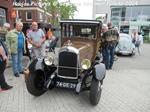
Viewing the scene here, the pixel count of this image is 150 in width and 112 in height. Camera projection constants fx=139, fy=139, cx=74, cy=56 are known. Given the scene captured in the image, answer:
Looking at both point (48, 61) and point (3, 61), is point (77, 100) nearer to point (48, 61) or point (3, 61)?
point (48, 61)

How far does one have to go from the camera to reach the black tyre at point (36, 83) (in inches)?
127

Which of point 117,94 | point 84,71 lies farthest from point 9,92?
point 117,94

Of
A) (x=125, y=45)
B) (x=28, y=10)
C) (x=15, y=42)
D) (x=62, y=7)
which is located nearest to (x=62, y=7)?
(x=62, y=7)

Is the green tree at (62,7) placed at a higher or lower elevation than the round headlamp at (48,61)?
higher

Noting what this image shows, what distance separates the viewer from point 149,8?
21.3m

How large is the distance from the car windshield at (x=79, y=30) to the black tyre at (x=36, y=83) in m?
1.68

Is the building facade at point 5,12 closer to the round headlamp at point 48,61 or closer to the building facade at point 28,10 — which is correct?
the round headlamp at point 48,61

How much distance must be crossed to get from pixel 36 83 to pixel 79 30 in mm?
2138

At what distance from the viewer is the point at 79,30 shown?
448 centimetres

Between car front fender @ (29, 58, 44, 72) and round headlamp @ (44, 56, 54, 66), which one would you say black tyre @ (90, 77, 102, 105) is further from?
car front fender @ (29, 58, 44, 72)

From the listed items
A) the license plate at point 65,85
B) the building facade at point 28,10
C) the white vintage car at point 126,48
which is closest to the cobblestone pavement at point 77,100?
the license plate at point 65,85

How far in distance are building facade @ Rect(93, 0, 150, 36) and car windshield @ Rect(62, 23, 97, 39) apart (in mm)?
17861

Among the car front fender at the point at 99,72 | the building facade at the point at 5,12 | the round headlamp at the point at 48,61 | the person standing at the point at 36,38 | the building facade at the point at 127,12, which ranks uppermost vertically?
the building facade at the point at 127,12

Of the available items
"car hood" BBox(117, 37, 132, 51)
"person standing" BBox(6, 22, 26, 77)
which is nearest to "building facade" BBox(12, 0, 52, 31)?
"car hood" BBox(117, 37, 132, 51)
